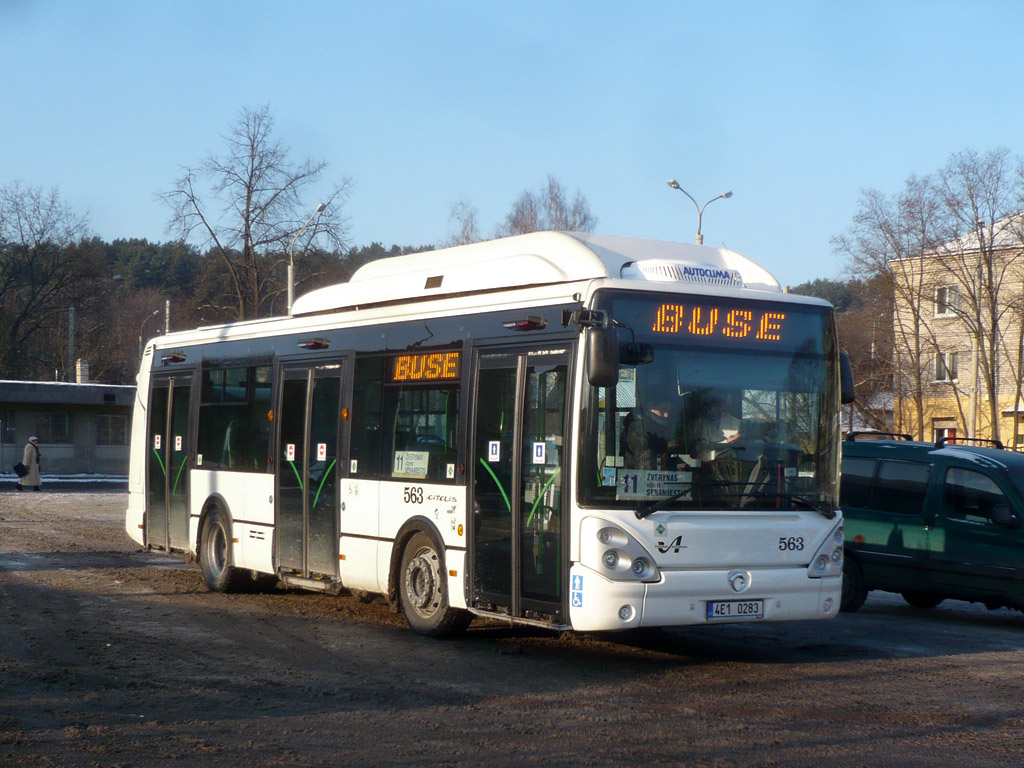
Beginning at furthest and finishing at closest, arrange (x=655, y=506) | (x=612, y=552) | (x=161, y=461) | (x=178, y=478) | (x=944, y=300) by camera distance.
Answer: (x=944, y=300) < (x=161, y=461) < (x=178, y=478) < (x=655, y=506) < (x=612, y=552)

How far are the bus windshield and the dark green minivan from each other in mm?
3912

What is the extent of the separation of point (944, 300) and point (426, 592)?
4297cm

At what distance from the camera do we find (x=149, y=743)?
7.05m

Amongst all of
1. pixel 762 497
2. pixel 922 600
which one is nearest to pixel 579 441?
pixel 762 497

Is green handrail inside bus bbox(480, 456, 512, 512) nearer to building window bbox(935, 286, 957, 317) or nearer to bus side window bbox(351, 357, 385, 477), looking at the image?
bus side window bbox(351, 357, 385, 477)

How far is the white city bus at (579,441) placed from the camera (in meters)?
9.28

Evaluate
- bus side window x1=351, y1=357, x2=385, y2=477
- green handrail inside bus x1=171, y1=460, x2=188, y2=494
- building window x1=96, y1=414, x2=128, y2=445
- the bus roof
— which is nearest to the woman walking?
building window x1=96, y1=414, x2=128, y2=445

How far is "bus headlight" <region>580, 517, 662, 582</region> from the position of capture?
9.14 m

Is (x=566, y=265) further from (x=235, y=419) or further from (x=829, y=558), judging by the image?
(x=235, y=419)

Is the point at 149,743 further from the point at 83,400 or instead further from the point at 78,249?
the point at 78,249

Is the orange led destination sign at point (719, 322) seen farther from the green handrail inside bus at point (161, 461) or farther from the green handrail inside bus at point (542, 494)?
the green handrail inside bus at point (161, 461)

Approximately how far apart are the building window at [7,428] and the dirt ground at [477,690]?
33889mm

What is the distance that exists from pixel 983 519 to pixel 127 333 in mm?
81837

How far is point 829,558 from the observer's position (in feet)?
32.8
